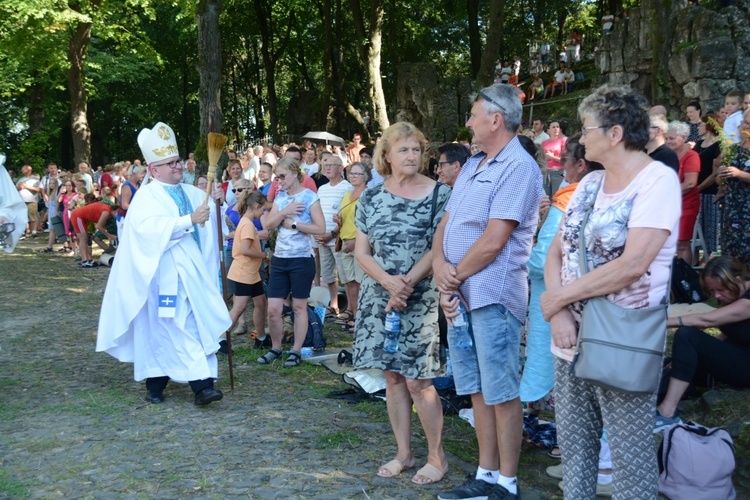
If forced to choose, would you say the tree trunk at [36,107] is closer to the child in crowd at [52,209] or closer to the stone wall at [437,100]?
the child in crowd at [52,209]

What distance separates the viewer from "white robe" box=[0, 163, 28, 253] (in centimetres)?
672

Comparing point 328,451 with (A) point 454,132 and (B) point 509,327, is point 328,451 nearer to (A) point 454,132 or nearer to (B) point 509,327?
(B) point 509,327

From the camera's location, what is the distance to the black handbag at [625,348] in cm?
302

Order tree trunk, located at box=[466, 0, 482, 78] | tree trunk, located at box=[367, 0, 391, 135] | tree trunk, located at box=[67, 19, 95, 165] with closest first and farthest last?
tree trunk, located at box=[367, 0, 391, 135] < tree trunk, located at box=[67, 19, 95, 165] < tree trunk, located at box=[466, 0, 482, 78]

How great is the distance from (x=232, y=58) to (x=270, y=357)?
36.8 m

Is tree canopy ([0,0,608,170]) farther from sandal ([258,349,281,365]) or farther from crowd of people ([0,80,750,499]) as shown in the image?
sandal ([258,349,281,365])

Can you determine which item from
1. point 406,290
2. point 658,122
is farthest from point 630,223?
point 658,122

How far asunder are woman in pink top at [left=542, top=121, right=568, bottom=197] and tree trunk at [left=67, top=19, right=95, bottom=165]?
64.6 feet

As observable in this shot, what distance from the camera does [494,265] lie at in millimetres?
4012

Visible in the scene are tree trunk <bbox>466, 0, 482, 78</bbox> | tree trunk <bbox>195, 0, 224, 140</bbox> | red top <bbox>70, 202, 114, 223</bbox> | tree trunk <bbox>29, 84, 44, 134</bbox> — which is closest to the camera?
red top <bbox>70, 202, 114, 223</bbox>

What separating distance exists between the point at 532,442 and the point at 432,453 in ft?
2.85

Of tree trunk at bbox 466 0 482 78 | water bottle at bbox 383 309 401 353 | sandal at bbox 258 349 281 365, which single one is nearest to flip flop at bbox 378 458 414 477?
water bottle at bbox 383 309 401 353

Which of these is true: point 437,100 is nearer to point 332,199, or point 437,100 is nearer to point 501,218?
point 332,199

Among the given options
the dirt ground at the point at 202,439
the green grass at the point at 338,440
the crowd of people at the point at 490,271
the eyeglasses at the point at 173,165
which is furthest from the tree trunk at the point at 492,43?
the green grass at the point at 338,440
